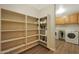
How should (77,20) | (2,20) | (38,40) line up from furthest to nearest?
(38,40) < (77,20) < (2,20)

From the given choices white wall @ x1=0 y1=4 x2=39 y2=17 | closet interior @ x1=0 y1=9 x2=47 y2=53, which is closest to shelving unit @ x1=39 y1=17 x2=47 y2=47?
closet interior @ x1=0 y1=9 x2=47 y2=53

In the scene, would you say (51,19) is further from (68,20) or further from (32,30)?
(32,30)

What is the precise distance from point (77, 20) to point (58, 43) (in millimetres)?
568

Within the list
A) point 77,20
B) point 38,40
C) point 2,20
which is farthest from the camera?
point 38,40

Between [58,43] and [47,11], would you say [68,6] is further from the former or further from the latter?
[58,43]

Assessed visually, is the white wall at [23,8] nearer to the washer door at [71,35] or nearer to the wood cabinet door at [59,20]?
the wood cabinet door at [59,20]

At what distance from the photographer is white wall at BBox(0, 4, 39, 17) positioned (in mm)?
1491

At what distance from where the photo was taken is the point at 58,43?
5.38 feet

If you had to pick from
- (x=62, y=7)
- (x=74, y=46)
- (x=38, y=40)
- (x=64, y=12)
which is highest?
(x=62, y=7)

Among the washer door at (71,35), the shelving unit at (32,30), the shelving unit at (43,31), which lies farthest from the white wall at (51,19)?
the washer door at (71,35)

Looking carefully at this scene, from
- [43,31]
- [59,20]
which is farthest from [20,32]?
[59,20]

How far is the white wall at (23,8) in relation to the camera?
1.49 m

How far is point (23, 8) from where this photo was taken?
1.56 meters
